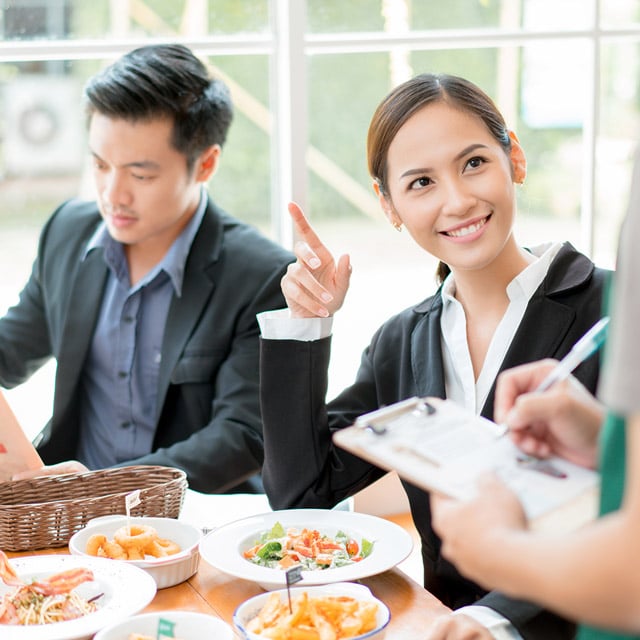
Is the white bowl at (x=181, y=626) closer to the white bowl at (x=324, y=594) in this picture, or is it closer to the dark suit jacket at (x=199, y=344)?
the white bowl at (x=324, y=594)

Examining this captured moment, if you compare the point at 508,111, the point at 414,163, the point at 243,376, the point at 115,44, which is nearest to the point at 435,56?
the point at 508,111

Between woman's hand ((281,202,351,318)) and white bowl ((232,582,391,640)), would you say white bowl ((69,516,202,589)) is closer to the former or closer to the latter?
white bowl ((232,582,391,640))

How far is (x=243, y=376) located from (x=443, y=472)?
5.35 ft

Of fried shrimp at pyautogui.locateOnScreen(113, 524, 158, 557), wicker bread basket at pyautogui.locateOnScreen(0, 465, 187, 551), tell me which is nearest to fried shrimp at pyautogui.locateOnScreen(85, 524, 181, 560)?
fried shrimp at pyautogui.locateOnScreen(113, 524, 158, 557)

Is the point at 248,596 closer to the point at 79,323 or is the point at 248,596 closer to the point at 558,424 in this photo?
the point at 558,424

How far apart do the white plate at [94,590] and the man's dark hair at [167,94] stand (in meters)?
1.26

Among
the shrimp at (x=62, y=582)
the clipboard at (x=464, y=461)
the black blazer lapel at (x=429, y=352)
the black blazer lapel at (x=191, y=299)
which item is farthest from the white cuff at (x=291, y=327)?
the clipboard at (x=464, y=461)

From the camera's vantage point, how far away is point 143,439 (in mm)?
2531

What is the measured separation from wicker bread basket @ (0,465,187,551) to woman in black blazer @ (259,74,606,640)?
8.6 inches

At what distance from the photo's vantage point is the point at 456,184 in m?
1.76

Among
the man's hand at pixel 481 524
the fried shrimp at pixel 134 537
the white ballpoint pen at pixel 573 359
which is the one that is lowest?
the fried shrimp at pixel 134 537

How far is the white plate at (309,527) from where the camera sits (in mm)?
1500

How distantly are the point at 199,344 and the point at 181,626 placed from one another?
4.02ft

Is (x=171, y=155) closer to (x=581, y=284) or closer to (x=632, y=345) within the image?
(x=581, y=284)
